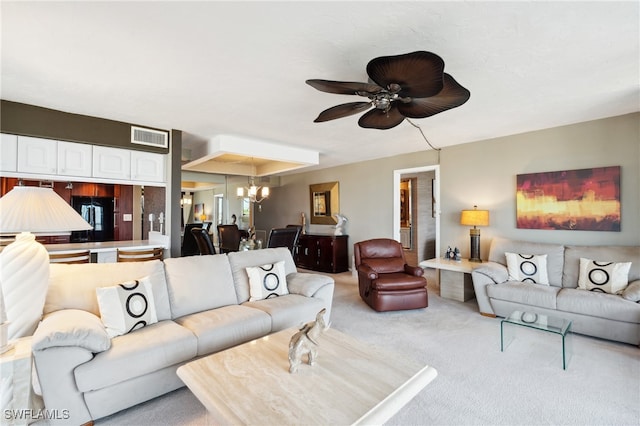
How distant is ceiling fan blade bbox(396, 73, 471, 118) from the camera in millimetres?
1849

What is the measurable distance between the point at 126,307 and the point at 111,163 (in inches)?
92.7

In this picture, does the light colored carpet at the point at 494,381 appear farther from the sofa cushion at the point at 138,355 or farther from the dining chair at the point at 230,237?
the dining chair at the point at 230,237

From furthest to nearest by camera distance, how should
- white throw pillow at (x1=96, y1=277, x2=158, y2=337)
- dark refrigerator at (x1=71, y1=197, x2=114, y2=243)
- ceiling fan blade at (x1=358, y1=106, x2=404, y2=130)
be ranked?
dark refrigerator at (x1=71, y1=197, x2=114, y2=243)
ceiling fan blade at (x1=358, y1=106, x2=404, y2=130)
white throw pillow at (x1=96, y1=277, x2=158, y2=337)

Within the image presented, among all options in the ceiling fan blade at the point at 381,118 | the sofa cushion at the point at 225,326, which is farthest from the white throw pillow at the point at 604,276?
the sofa cushion at the point at 225,326

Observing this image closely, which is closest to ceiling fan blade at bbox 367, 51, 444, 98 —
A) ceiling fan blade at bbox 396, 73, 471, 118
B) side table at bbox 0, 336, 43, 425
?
ceiling fan blade at bbox 396, 73, 471, 118

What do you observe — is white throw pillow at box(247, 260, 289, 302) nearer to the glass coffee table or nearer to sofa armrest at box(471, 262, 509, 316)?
the glass coffee table

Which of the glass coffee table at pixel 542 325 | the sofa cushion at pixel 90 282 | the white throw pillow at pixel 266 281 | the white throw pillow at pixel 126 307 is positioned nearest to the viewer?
the white throw pillow at pixel 126 307

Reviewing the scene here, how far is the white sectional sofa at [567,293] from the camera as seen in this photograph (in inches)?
110

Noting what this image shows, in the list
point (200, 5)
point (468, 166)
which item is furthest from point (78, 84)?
point (468, 166)

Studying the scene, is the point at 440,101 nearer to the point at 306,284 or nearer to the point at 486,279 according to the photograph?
the point at 306,284

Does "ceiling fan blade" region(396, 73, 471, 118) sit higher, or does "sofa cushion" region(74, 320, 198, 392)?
"ceiling fan blade" region(396, 73, 471, 118)

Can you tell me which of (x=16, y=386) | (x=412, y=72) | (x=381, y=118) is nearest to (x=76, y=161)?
(x=16, y=386)

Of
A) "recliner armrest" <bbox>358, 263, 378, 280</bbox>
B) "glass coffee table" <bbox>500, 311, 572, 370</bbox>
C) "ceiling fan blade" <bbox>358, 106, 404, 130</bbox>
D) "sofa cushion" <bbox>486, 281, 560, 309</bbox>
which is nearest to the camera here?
"ceiling fan blade" <bbox>358, 106, 404, 130</bbox>

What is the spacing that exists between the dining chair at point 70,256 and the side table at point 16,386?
1.67 meters
